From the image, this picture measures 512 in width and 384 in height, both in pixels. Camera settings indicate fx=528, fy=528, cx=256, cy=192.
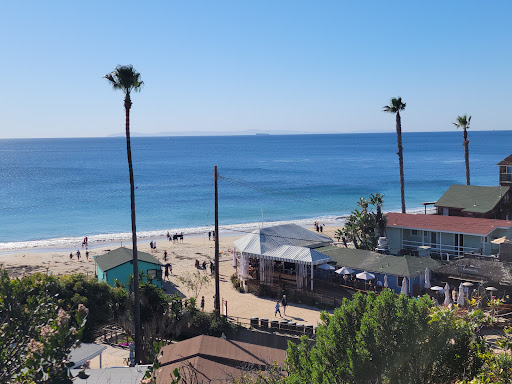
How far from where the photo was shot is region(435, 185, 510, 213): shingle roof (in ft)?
130

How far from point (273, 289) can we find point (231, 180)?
88.8 m

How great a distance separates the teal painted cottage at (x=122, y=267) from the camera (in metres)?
31.5

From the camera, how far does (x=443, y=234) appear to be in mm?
35281

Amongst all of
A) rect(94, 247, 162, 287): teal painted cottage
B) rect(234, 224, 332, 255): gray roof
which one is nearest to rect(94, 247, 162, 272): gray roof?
rect(94, 247, 162, 287): teal painted cottage

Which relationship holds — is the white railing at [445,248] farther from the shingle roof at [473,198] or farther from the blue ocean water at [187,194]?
the blue ocean water at [187,194]

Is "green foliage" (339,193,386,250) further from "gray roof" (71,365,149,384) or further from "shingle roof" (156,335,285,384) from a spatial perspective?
"gray roof" (71,365,149,384)

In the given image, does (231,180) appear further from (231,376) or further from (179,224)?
(231,376)

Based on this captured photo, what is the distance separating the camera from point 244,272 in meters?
32.6

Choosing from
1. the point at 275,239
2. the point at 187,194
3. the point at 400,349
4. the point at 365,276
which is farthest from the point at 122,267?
the point at 187,194

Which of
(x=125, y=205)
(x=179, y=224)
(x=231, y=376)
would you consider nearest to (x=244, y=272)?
(x=231, y=376)

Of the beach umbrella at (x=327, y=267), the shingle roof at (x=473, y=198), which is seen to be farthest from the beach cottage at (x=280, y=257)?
the shingle roof at (x=473, y=198)

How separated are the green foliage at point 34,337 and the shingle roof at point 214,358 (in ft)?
24.2

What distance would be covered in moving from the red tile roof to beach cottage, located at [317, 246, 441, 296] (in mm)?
5092

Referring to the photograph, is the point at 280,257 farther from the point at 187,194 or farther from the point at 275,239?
the point at 187,194
